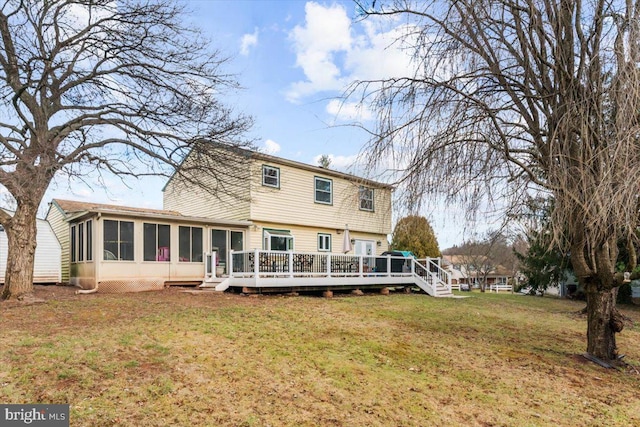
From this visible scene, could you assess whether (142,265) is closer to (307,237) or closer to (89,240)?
(89,240)

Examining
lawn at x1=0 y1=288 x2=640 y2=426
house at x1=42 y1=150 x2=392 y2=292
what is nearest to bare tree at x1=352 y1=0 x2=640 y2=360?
lawn at x1=0 y1=288 x2=640 y2=426

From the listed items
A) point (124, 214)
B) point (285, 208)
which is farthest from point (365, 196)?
point (285, 208)

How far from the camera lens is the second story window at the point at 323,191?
1845 centimetres

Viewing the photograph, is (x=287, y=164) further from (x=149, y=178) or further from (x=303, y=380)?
(x=303, y=380)

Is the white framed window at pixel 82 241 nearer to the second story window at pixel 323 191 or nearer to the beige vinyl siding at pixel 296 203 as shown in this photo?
the beige vinyl siding at pixel 296 203

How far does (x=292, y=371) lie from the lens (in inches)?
213

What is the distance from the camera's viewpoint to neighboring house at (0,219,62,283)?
15.4m

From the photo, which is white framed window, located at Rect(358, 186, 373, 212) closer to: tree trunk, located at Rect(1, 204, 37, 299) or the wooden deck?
the wooden deck

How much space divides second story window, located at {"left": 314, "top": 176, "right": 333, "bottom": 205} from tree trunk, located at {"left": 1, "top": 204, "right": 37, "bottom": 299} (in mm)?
10898

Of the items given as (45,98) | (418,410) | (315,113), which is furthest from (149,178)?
(418,410)

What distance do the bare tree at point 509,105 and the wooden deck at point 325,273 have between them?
25.4 ft

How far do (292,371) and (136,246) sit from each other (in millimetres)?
10432

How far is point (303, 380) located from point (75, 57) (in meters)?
10.3

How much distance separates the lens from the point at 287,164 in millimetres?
17094
